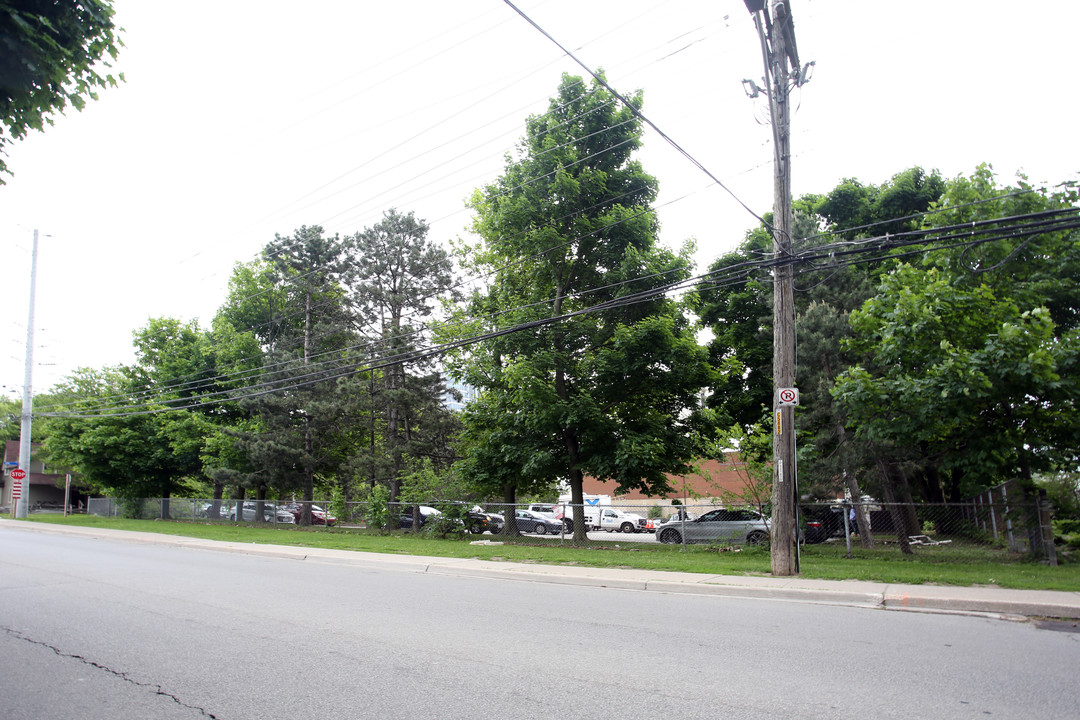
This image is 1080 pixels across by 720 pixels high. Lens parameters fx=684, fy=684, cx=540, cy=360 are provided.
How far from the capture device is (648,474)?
2109 centimetres

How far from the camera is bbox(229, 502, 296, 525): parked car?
32059mm

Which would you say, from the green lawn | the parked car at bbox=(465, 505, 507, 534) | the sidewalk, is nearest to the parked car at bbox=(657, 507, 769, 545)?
the green lawn

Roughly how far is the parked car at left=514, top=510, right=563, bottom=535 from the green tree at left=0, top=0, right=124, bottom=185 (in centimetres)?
2377

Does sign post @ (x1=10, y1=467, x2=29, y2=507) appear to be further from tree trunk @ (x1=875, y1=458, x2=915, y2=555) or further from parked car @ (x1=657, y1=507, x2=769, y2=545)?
tree trunk @ (x1=875, y1=458, x2=915, y2=555)

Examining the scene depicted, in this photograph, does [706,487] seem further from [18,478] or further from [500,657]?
[18,478]

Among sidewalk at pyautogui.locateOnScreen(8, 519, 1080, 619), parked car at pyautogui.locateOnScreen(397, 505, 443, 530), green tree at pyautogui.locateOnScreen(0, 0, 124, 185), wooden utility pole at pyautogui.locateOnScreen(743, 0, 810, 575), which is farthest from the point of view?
parked car at pyautogui.locateOnScreen(397, 505, 443, 530)

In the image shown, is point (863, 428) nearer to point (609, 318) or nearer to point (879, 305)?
point (879, 305)

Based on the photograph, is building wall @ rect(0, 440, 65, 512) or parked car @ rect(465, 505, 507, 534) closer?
parked car @ rect(465, 505, 507, 534)

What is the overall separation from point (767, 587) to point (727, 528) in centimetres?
980

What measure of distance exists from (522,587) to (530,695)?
6.68 metres

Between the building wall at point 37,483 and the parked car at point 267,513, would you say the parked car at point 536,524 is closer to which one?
the parked car at point 267,513

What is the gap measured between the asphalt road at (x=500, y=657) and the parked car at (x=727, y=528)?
394 inches

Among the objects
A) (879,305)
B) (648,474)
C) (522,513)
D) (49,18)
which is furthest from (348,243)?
(49,18)

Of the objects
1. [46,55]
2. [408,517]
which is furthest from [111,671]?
[408,517]
